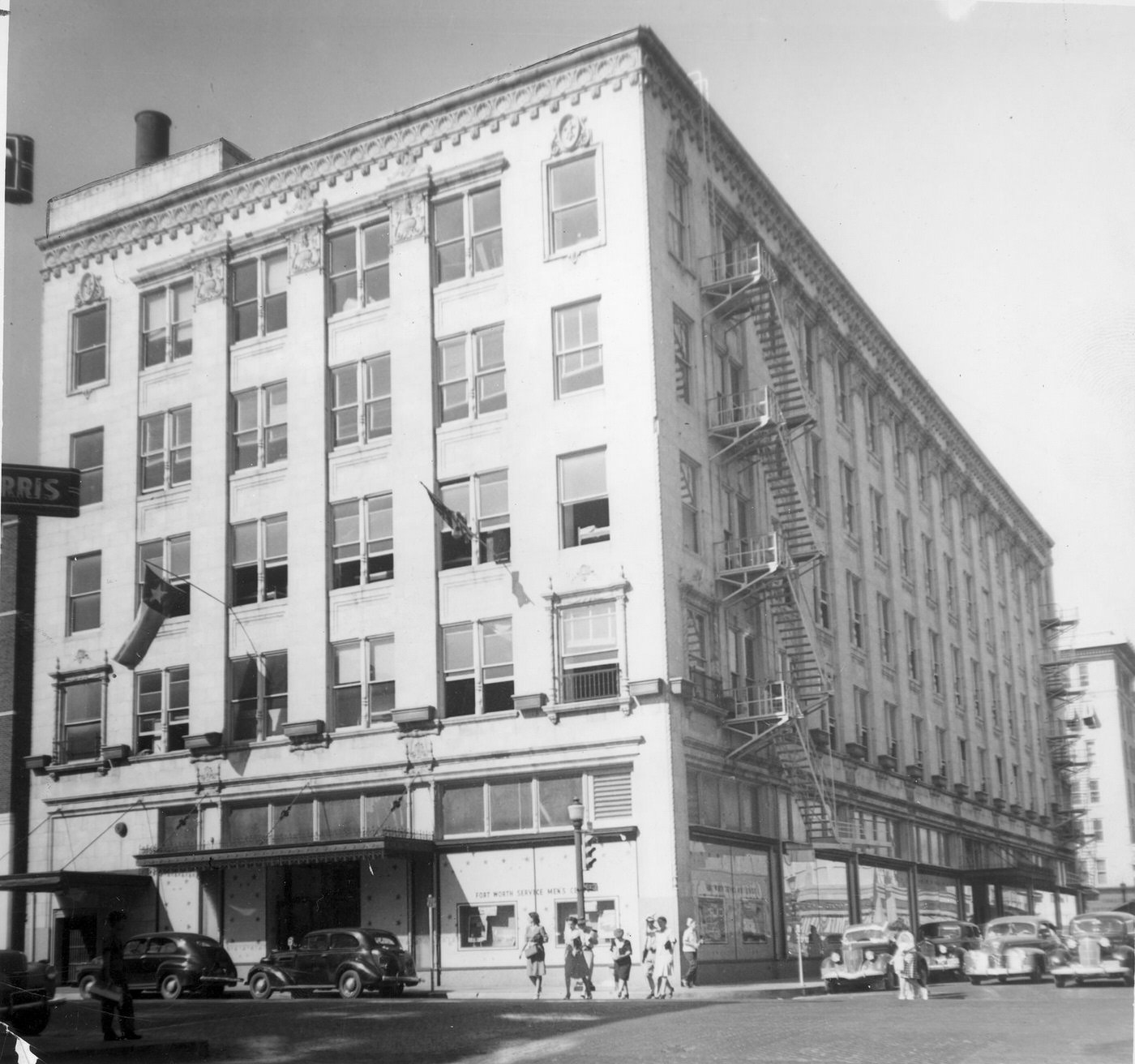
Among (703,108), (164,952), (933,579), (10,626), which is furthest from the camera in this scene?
(933,579)

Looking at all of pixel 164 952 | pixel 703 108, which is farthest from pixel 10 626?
pixel 703 108

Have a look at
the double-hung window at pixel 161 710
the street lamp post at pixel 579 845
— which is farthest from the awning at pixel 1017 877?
the double-hung window at pixel 161 710

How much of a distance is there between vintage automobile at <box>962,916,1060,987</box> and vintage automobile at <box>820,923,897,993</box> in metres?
1.84

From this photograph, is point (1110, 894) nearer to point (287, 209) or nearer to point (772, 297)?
point (772, 297)

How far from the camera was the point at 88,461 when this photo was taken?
83.8 ft

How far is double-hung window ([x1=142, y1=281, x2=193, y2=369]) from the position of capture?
26203 millimetres

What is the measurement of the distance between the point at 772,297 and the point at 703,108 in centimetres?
890

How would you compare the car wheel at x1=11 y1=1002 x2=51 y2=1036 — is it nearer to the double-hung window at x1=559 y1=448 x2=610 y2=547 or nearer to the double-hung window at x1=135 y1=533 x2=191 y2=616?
the double-hung window at x1=135 y1=533 x2=191 y2=616

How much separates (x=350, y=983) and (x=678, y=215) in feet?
57.9

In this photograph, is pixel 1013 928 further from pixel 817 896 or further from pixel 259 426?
pixel 259 426

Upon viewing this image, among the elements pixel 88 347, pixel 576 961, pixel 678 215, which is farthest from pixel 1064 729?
pixel 88 347

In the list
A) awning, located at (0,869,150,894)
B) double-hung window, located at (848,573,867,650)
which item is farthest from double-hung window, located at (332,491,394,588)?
double-hung window, located at (848,573,867,650)

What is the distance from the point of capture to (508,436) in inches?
1281

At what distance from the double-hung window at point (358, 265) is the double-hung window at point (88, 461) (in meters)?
6.79
